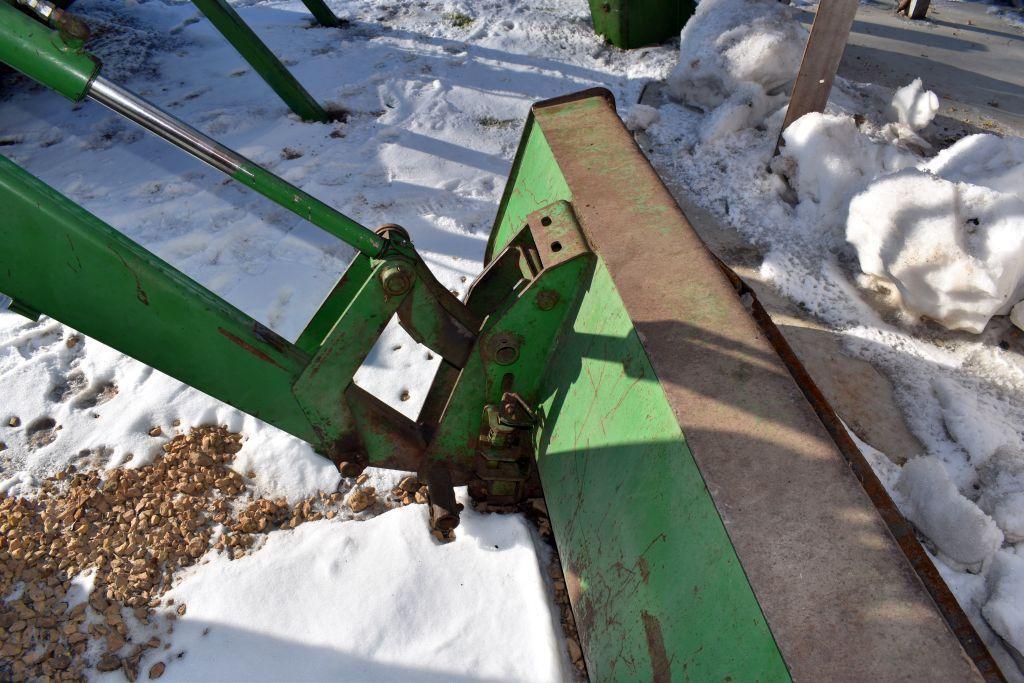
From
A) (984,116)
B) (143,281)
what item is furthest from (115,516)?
(984,116)

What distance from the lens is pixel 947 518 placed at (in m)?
2.08

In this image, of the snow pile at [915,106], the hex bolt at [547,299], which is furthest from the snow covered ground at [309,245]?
the snow pile at [915,106]

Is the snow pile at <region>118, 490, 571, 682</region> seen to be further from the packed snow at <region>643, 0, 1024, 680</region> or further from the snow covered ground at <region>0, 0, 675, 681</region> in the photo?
the packed snow at <region>643, 0, 1024, 680</region>

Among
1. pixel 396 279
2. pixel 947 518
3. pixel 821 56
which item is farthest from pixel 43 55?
pixel 821 56

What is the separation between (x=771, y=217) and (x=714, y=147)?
0.80 meters

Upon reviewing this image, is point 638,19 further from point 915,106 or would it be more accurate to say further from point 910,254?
point 910,254

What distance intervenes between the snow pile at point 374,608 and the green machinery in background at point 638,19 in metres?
4.70

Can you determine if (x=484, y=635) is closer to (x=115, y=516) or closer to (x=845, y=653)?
(x=845, y=653)

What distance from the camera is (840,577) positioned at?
1.07 m

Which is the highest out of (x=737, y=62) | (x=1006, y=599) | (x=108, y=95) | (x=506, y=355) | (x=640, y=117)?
(x=108, y=95)

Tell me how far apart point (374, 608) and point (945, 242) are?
2.76 m

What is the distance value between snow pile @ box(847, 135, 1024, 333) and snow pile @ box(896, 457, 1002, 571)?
103 cm

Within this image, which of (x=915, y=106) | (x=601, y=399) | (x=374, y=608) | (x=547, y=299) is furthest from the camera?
(x=915, y=106)

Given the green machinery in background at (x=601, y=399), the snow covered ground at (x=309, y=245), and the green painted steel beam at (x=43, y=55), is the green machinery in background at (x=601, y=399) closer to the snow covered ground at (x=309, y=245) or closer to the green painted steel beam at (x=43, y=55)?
the green painted steel beam at (x=43, y=55)
